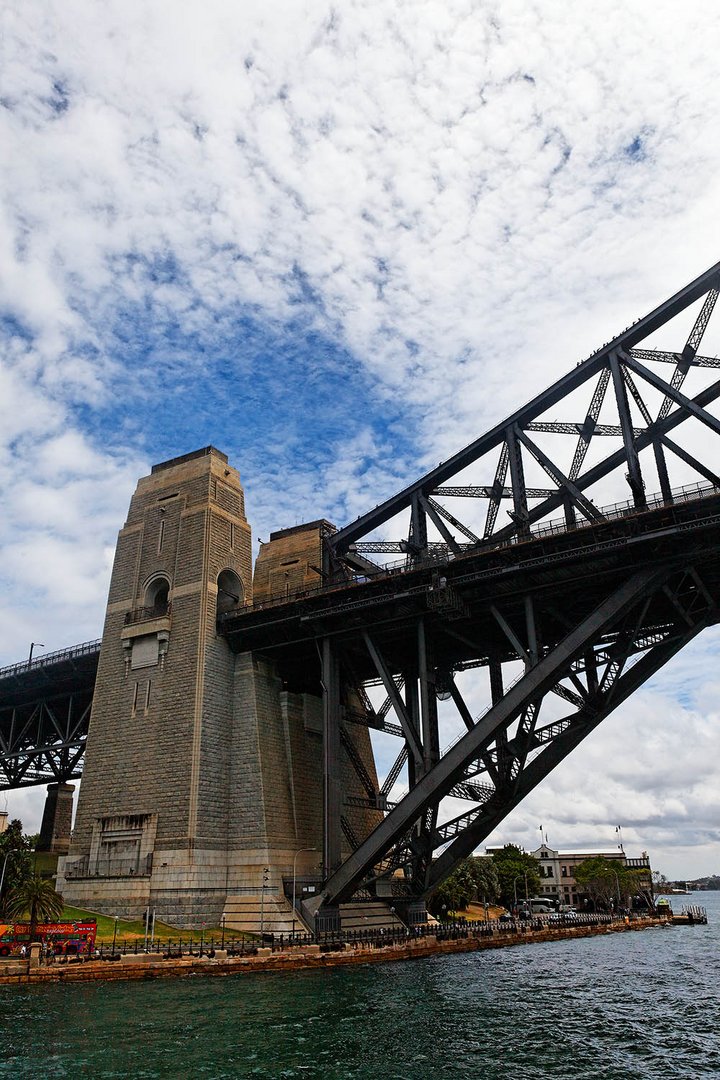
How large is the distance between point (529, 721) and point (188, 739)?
20727mm

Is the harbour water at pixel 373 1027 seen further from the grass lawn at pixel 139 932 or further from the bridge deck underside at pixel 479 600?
the bridge deck underside at pixel 479 600

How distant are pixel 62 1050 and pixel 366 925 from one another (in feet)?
93.4

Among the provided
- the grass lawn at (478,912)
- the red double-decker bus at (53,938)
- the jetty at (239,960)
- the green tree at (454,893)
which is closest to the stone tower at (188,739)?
the jetty at (239,960)

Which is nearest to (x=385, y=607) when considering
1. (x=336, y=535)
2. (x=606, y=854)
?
(x=336, y=535)

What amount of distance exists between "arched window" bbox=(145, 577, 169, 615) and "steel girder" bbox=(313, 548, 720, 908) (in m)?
17.9

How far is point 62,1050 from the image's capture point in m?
24.8

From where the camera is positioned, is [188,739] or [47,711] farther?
[47,711]

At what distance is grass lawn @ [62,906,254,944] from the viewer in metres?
46.0

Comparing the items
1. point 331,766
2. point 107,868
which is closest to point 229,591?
point 331,766

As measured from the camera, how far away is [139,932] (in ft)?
155

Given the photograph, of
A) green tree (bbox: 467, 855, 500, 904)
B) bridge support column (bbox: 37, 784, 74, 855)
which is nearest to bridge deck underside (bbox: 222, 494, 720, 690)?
bridge support column (bbox: 37, 784, 74, 855)

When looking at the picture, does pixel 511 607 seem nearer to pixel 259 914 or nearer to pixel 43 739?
pixel 259 914

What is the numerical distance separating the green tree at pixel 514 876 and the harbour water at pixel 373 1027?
259 ft

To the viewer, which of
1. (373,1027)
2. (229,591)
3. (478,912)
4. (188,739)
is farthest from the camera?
(478,912)
